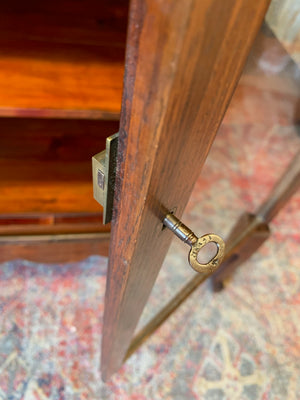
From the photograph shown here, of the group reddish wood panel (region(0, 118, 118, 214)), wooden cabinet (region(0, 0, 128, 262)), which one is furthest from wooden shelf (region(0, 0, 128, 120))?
reddish wood panel (region(0, 118, 118, 214))

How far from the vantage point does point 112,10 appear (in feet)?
2.49

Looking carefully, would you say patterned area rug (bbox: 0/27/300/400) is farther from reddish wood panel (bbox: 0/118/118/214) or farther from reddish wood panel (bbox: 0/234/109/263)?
reddish wood panel (bbox: 0/118/118/214)

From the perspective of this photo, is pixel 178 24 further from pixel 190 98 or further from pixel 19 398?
pixel 19 398

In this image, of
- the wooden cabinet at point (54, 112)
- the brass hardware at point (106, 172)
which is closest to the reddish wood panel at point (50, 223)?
the wooden cabinet at point (54, 112)

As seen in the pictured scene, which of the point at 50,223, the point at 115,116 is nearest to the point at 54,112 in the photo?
the point at 115,116

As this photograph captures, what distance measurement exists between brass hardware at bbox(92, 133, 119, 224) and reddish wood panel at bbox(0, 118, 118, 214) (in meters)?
0.50

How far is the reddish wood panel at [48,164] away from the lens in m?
0.82

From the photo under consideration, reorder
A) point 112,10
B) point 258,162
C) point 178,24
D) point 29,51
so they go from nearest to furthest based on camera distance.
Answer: point 178,24
point 29,51
point 112,10
point 258,162

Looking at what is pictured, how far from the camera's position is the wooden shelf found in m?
0.60

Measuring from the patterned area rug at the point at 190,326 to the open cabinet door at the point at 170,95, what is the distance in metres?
0.48

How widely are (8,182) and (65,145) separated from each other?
19cm

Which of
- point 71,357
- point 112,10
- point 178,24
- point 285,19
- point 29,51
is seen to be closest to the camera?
point 178,24

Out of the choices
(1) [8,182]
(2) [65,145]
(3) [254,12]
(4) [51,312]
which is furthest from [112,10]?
(4) [51,312]

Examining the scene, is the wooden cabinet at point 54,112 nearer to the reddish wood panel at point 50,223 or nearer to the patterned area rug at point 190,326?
the reddish wood panel at point 50,223
